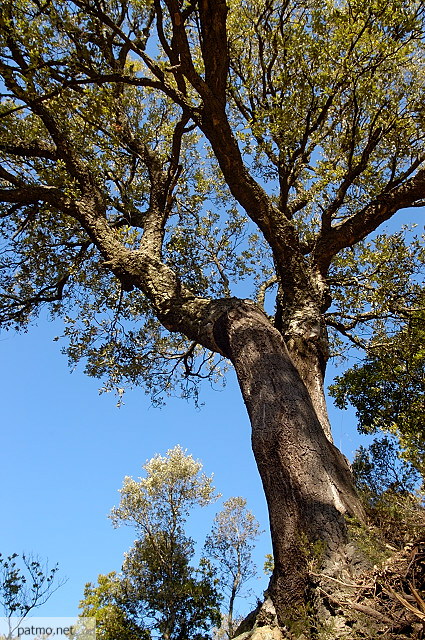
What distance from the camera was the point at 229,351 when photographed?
590 cm

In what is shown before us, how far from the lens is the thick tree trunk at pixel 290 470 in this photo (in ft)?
12.8

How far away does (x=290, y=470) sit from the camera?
14.4ft

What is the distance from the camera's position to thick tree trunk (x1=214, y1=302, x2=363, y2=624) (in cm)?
391

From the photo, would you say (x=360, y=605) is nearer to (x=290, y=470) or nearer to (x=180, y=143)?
(x=290, y=470)

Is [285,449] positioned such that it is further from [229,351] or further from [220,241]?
[220,241]

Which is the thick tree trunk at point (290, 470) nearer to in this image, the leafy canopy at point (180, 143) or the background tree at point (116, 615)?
the leafy canopy at point (180, 143)

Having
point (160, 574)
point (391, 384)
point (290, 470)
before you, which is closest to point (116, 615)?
point (160, 574)

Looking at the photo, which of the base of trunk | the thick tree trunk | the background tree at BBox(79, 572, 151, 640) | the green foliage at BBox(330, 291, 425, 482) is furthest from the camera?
the background tree at BBox(79, 572, 151, 640)

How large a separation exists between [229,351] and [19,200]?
5255 mm

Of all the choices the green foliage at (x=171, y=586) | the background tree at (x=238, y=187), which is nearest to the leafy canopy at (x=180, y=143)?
the background tree at (x=238, y=187)

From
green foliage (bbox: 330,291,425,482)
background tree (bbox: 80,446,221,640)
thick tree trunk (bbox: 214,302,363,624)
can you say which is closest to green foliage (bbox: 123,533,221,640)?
background tree (bbox: 80,446,221,640)

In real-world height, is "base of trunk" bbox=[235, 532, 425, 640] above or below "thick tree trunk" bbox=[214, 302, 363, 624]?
below

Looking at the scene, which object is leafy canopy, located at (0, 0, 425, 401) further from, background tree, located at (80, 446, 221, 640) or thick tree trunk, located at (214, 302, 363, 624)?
background tree, located at (80, 446, 221, 640)

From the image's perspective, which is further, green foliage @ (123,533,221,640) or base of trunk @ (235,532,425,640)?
green foliage @ (123,533,221,640)
